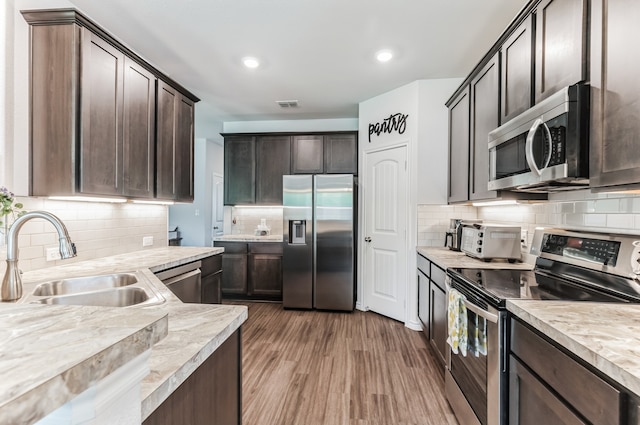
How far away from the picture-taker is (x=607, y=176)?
1.23m

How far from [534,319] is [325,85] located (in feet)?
10.3

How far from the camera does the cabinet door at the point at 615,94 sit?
3.67 ft

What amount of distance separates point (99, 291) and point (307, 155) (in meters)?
3.33

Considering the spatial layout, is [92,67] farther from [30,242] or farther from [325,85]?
[325,85]

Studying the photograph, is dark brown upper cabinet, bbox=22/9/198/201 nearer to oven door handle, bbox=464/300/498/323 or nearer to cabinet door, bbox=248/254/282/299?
cabinet door, bbox=248/254/282/299

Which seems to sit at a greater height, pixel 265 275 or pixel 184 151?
pixel 184 151

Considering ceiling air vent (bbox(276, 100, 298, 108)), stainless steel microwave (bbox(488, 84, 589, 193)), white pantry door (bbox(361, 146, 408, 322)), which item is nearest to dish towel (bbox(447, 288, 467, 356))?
stainless steel microwave (bbox(488, 84, 589, 193))

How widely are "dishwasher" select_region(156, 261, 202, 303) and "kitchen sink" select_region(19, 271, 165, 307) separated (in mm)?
324

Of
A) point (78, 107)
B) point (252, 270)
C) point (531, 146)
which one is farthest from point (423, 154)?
point (78, 107)

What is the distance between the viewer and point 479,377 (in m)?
1.55

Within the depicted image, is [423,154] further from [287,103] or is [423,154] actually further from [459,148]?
[287,103]

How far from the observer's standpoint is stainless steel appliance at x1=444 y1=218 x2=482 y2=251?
2846mm

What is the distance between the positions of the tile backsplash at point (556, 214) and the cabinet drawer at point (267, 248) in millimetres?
1921

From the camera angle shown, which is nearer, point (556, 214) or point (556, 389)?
point (556, 389)
